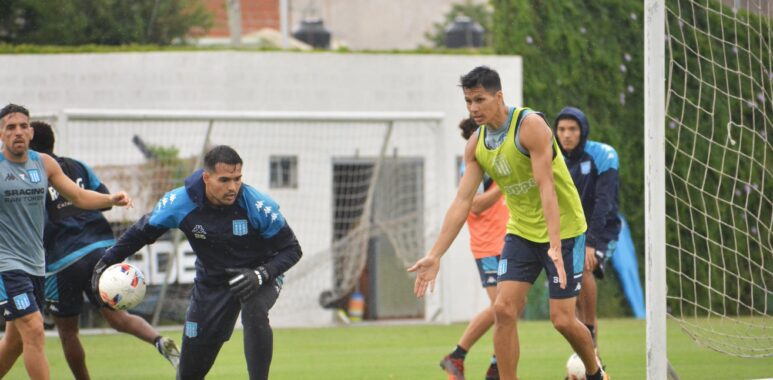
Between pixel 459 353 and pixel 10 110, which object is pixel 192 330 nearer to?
pixel 10 110

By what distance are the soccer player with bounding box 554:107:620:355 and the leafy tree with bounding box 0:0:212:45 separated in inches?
548

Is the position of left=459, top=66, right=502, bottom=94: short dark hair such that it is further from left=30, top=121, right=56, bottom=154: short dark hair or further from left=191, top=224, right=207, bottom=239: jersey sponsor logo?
left=30, top=121, right=56, bottom=154: short dark hair

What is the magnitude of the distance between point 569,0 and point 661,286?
480 inches

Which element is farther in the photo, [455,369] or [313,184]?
[313,184]

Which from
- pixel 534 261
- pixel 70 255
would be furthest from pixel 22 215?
pixel 534 261

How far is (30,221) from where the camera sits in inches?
295

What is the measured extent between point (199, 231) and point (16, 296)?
4.16 ft

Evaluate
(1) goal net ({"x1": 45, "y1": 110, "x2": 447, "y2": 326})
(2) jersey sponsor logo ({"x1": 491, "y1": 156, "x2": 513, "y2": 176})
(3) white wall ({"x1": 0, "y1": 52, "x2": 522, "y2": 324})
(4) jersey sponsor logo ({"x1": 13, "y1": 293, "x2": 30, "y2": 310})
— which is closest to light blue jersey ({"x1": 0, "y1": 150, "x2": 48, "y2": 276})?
(4) jersey sponsor logo ({"x1": 13, "y1": 293, "x2": 30, "y2": 310})

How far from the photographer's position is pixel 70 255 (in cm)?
860

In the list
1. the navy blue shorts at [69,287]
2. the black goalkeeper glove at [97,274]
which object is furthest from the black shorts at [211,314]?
the navy blue shorts at [69,287]

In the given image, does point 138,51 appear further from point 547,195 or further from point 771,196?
point 547,195

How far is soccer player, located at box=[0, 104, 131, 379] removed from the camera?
7168 mm

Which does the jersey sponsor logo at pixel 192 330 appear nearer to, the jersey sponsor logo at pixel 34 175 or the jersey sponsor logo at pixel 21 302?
the jersey sponsor logo at pixel 21 302

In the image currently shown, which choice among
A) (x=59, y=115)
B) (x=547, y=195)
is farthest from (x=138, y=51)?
(x=547, y=195)
